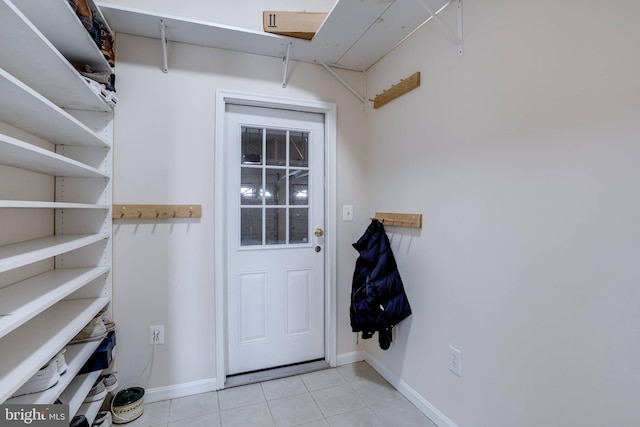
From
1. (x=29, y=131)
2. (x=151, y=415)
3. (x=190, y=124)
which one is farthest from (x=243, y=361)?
(x=29, y=131)

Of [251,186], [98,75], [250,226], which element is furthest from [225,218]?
[98,75]

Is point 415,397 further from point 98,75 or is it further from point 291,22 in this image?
point 98,75

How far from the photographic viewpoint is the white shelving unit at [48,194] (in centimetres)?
98

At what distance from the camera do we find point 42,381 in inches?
44.6

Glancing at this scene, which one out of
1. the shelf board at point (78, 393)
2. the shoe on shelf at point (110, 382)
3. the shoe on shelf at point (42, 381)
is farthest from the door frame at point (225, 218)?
the shoe on shelf at point (42, 381)

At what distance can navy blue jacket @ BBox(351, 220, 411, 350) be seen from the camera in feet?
6.26

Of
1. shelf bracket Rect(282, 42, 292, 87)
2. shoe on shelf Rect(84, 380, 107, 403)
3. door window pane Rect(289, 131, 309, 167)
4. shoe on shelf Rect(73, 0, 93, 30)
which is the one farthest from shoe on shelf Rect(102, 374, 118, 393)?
shelf bracket Rect(282, 42, 292, 87)

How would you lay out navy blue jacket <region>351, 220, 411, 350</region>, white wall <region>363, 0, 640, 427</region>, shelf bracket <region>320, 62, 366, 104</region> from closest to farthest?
white wall <region>363, 0, 640, 427</region>
navy blue jacket <region>351, 220, 411, 350</region>
shelf bracket <region>320, 62, 366, 104</region>

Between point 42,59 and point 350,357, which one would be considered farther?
point 350,357

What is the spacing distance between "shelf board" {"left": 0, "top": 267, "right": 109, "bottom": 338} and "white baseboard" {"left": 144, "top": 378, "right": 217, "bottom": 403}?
0.86 metres

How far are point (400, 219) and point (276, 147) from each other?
106 centimetres

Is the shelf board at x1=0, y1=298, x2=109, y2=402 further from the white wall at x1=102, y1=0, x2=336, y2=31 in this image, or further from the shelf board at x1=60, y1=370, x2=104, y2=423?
the white wall at x1=102, y1=0, x2=336, y2=31

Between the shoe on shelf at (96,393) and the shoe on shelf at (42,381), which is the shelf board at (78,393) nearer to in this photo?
the shoe on shelf at (96,393)

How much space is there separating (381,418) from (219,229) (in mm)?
1538
